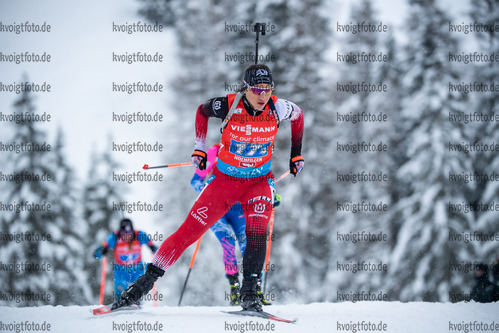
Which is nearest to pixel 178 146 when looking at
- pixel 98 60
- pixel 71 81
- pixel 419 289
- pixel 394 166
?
pixel 394 166

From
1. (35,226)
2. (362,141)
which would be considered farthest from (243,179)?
(35,226)

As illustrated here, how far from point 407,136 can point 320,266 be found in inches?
265

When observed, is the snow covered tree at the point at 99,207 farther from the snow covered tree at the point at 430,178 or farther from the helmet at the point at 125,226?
the helmet at the point at 125,226

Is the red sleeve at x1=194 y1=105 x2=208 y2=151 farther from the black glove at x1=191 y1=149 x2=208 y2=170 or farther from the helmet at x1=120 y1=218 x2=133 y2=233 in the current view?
the helmet at x1=120 y1=218 x2=133 y2=233

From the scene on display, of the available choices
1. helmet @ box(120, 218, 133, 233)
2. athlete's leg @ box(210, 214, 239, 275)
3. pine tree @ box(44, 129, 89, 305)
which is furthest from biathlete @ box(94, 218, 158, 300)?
pine tree @ box(44, 129, 89, 305)

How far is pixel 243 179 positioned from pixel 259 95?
38.7 inches

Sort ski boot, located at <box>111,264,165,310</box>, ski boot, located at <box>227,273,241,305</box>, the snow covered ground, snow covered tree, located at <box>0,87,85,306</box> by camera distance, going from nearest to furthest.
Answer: the snow covered ground → ski boot, located at <box>111,264,165,310</box> → ski boot, located at <box>227,273,241,305</box> → snow covered tree, located at <box>0,87,85,306</box>

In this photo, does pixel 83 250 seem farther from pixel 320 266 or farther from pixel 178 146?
pixel 320 266

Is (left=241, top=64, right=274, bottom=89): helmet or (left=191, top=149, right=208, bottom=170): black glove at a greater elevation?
(left=241, top=64, right=274, bottom=89): helmet

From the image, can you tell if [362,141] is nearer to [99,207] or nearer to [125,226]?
[99,207]

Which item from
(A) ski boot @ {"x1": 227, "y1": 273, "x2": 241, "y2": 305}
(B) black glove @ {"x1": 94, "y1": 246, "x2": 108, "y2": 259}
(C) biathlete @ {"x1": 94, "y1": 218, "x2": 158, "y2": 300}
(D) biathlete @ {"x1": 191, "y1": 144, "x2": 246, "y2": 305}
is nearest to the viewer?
(A) ski boot @ {"x1": 227, "y1": 273, "x2": 241, "y2": 305}

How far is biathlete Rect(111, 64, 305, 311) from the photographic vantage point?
4.95m

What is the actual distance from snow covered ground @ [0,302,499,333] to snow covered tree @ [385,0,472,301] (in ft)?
37.2

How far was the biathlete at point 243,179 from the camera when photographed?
4953 millimetres
